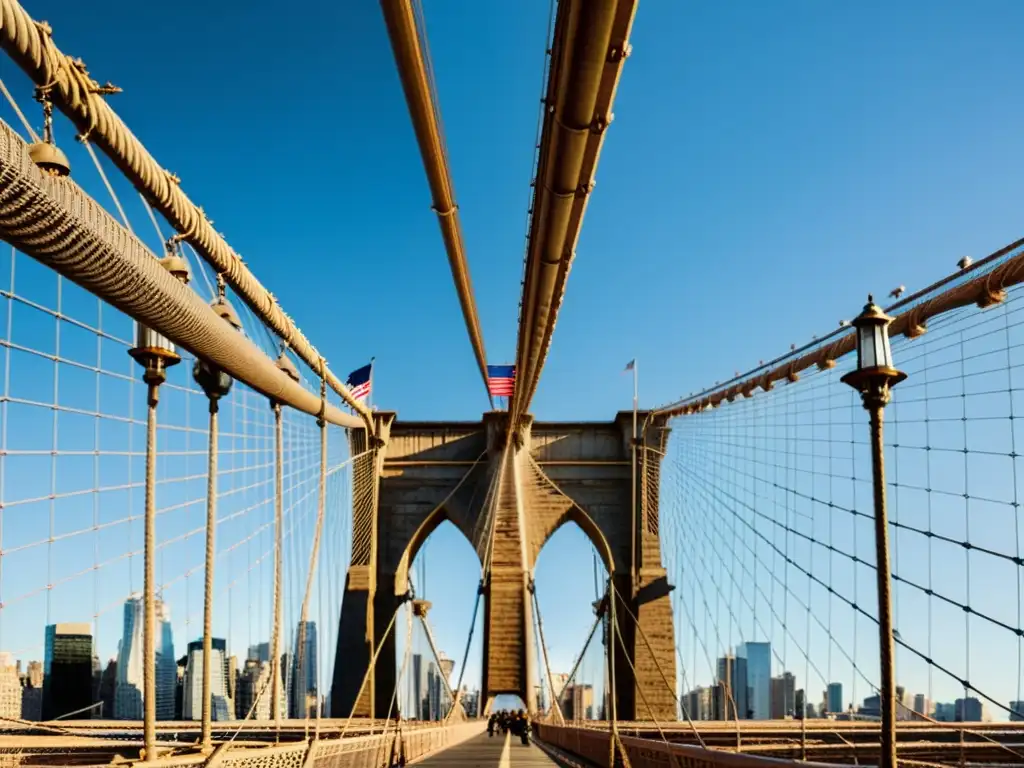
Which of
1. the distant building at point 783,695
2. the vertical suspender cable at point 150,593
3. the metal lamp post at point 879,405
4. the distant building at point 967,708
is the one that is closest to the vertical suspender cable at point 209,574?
the vertical suspender cable at point 150,593

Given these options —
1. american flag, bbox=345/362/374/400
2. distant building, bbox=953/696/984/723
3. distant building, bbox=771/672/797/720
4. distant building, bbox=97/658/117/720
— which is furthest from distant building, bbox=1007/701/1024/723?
american flag, bbox=345/362/374/400

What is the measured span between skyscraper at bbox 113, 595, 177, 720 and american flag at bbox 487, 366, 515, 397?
1219 centimetres

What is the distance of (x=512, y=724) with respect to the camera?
43250 mm

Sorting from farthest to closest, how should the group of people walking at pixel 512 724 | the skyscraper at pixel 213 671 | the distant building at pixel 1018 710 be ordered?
the group of people walking at pixel 512 724 < the skyscraper at pixel 213 671 < the distant building at pixel 1018 710

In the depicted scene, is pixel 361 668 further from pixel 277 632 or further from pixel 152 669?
pixel 152 669

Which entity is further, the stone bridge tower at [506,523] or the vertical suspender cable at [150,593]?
the stone bridge tower at [506,523]

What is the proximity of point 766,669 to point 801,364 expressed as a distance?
673 cm

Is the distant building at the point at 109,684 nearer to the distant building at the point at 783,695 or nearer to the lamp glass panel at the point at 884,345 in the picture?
the lamp glass panel at the point at 884,345

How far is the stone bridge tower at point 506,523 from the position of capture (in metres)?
31.5

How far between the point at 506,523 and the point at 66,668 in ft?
76.3

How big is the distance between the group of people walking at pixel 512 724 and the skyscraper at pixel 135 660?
14.4 m

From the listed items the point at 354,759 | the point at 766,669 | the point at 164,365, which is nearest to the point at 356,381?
the point at 766,669

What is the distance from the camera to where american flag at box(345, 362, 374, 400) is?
24078 mm

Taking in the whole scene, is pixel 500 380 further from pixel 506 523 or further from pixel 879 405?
pixel 879 405
